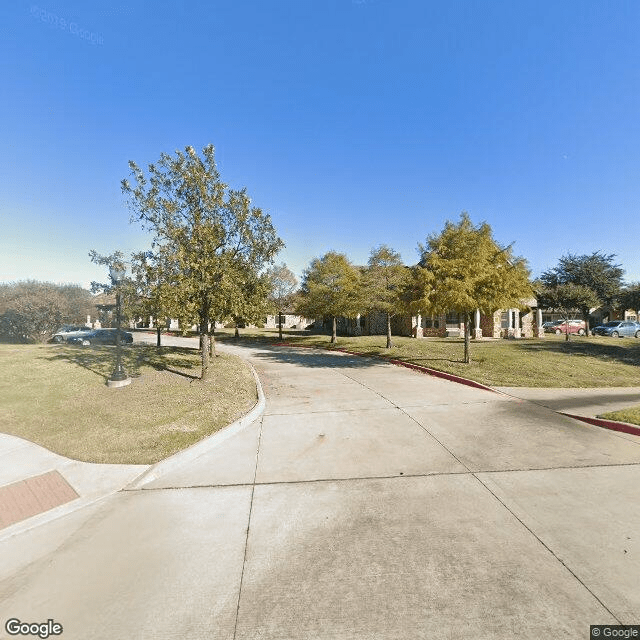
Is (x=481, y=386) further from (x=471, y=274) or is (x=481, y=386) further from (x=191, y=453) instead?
(x=191, y=453)

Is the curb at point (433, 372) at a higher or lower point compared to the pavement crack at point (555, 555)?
higher

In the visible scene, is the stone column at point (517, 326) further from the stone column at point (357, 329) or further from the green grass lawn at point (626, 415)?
the green grass lawn at point (626, 415)

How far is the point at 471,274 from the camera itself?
14.4m

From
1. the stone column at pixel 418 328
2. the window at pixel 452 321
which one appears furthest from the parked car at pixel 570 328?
the stone column at pixel 418 328

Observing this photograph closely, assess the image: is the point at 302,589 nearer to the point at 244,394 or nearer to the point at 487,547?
the point at 487,547

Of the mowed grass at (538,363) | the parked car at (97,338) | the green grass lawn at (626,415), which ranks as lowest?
the green grass lawn at (626,415)

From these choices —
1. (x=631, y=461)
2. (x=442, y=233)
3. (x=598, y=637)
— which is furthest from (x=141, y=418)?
(x=442, y=233)

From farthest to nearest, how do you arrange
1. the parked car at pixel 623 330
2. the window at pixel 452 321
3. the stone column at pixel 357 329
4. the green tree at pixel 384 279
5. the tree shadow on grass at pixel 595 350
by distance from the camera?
1. the stone column at pixel 357 329
2. the parked car at pixel 623 330
3. the window at pixel 452 321
4. the green tree at pixel 384 279
5. the tree shadow on grass at pixel 595 350

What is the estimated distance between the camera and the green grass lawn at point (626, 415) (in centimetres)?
747

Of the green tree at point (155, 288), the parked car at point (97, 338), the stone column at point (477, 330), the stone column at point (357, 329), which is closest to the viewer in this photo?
the green tree at point (155, 288)

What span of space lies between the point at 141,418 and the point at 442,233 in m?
14.1

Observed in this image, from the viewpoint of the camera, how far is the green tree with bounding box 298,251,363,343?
76.6 feet

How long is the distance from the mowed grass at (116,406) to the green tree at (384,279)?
388 inches

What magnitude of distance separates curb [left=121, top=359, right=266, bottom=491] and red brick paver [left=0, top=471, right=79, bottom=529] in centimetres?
85
